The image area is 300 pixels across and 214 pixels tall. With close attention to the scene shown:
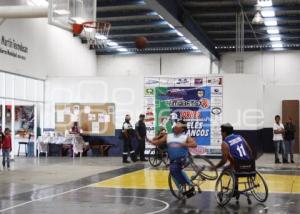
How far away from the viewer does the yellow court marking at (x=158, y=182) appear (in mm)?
13602

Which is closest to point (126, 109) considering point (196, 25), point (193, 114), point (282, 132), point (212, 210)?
point (193, 114)

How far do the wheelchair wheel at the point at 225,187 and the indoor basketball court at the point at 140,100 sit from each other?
0.39m

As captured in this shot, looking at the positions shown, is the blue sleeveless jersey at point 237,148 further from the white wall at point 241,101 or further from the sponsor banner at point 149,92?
the sponsor banner at point 149,92

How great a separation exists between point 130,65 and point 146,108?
10.5m

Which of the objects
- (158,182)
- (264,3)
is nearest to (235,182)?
(158,182)

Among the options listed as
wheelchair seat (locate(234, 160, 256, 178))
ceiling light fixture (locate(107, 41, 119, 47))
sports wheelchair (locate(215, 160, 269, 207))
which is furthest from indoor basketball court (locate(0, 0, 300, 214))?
wheelchair seat (locate(234, 160, 256, 178))

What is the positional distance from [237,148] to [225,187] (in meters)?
0.85

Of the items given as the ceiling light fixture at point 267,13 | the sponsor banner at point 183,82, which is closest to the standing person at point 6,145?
the sponsor banner at point 183,82

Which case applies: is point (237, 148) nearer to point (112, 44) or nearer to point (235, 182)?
point (235, 182)

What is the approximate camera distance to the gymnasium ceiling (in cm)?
2152

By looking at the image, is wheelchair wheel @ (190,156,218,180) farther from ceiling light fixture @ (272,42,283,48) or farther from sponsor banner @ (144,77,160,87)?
ceiling light fixture @ (272,42,283,48)

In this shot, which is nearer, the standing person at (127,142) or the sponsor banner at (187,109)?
the standing person at (127,142)

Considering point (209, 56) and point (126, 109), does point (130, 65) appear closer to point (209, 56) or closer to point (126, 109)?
point (209, 56)

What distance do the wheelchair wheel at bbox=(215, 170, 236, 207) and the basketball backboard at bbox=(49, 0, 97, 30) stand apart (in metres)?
6.54
